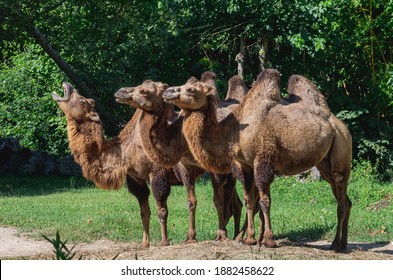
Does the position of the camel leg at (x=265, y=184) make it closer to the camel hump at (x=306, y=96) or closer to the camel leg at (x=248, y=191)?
the camel leg at (x=248, y=191)

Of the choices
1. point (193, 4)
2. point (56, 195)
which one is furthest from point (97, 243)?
point (193, 4)

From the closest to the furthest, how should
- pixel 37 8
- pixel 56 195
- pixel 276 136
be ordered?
pixel 276 136, pixel 56 195, pixel 37 8

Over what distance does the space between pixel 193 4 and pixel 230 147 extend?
320 inches

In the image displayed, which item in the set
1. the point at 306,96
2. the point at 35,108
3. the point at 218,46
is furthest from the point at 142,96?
the point at 35,108

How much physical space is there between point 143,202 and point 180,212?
107 inches

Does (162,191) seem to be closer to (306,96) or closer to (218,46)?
(306,96)

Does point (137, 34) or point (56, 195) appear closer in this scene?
point (56, 195)

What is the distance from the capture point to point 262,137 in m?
8.56

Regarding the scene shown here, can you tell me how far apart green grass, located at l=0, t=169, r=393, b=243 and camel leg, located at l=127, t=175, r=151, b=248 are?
0.49 metres

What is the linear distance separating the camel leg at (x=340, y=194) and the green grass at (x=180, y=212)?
111 centimetres

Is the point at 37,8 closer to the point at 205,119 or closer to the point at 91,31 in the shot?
the point at 91,31

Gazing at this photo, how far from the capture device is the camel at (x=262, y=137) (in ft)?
28.0

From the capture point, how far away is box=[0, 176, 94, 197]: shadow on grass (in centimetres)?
1676

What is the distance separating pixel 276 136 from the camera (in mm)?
8641
